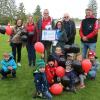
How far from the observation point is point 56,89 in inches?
325

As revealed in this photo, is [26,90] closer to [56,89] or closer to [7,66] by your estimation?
[56,89]

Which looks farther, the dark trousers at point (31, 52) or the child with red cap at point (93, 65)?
the dark trousers at point (31, 52)

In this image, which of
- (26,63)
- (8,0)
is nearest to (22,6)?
(8,0)

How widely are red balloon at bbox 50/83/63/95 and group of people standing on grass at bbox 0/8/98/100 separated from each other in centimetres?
20

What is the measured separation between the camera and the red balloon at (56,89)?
8258 millimetres

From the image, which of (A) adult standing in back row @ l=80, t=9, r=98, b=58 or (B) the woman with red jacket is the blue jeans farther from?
(B) the woman with red jacket

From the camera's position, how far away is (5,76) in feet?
32.3

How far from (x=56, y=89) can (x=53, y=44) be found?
2286 mm

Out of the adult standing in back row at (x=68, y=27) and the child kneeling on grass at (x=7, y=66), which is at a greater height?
the adult standing in back row at (x=68, y=27)

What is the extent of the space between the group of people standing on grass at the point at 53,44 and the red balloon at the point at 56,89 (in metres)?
0.20

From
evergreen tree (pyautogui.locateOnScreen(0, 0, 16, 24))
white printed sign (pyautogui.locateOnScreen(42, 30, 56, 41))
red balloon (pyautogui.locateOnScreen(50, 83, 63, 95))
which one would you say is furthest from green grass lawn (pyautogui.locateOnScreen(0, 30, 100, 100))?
evergreen tree (pyautogui.locateOnScreen(0, 0, 16, 24))

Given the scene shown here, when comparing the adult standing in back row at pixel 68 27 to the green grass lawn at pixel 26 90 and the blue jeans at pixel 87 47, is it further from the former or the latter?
the green grass lawn at pixel 26 90

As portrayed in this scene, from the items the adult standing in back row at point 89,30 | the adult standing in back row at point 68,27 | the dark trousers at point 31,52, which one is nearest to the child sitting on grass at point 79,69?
the adult standing in back row at point 89,30

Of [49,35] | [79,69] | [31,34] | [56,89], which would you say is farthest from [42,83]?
[31,34]
